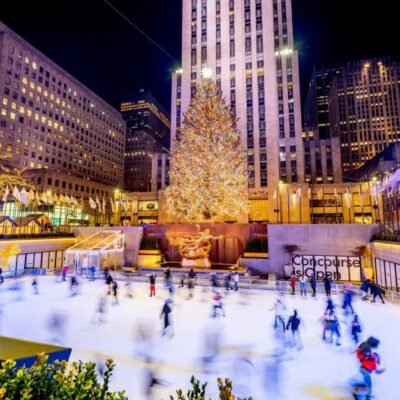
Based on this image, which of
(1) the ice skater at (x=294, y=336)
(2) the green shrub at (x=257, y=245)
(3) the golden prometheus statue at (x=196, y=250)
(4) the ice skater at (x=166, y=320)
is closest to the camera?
(1) the ice skater at (x=294, y=336)

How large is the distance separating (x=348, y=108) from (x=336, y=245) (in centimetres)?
12212

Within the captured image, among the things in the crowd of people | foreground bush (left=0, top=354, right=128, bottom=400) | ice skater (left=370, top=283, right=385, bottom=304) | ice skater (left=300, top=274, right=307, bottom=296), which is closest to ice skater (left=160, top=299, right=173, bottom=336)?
the crowd of people

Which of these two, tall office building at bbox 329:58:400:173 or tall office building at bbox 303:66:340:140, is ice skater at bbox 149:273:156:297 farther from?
tall office building at bbox 303:66:340:140

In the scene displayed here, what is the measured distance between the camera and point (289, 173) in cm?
5656

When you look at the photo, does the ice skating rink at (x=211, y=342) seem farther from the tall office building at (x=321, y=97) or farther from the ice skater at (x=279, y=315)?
the tall office building at (x=321, y=97)

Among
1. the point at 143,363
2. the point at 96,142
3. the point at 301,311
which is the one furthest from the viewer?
the point at 96,142

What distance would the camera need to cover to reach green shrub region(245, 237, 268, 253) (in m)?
26.0

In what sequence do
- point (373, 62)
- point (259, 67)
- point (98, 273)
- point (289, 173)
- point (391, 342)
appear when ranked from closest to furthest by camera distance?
point (391, 342)
point (98, 273)
point (259, 67)
point (289, 173)
point (373, 62)

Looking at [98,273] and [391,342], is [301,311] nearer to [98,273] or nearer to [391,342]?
[391,342]

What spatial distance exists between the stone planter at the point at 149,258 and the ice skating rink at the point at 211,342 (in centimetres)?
1163

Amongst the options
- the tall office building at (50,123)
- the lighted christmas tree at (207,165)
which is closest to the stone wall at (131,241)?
the lighted christmas tree at (207,165)

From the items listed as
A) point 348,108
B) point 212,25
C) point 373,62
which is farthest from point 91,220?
point 373,62

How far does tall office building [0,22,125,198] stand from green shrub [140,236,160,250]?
47.4m

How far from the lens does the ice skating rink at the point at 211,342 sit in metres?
7.01
